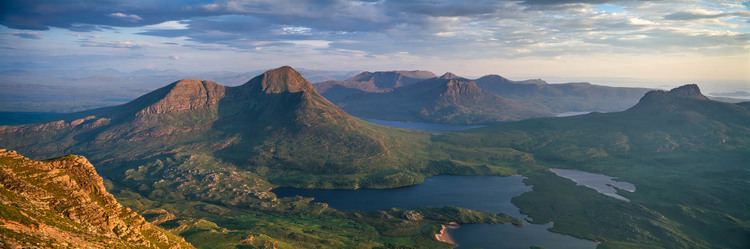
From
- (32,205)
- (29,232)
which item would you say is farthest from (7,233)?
(32,205)

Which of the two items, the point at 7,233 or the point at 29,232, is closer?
the point at 7,233

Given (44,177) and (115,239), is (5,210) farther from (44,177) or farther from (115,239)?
(44,177)

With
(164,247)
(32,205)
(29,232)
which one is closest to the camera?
(29,232)

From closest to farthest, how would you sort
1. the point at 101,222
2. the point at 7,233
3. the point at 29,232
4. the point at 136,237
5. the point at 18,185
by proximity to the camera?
the point at 7,233 < the point at 29,232 < the point at 18,185 < the point at 101,222 < the point at 136,237

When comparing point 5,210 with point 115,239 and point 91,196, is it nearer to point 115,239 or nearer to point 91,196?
point 115,239

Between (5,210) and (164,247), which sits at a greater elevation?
(5,210)

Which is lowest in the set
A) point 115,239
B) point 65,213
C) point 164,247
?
point 164,247
